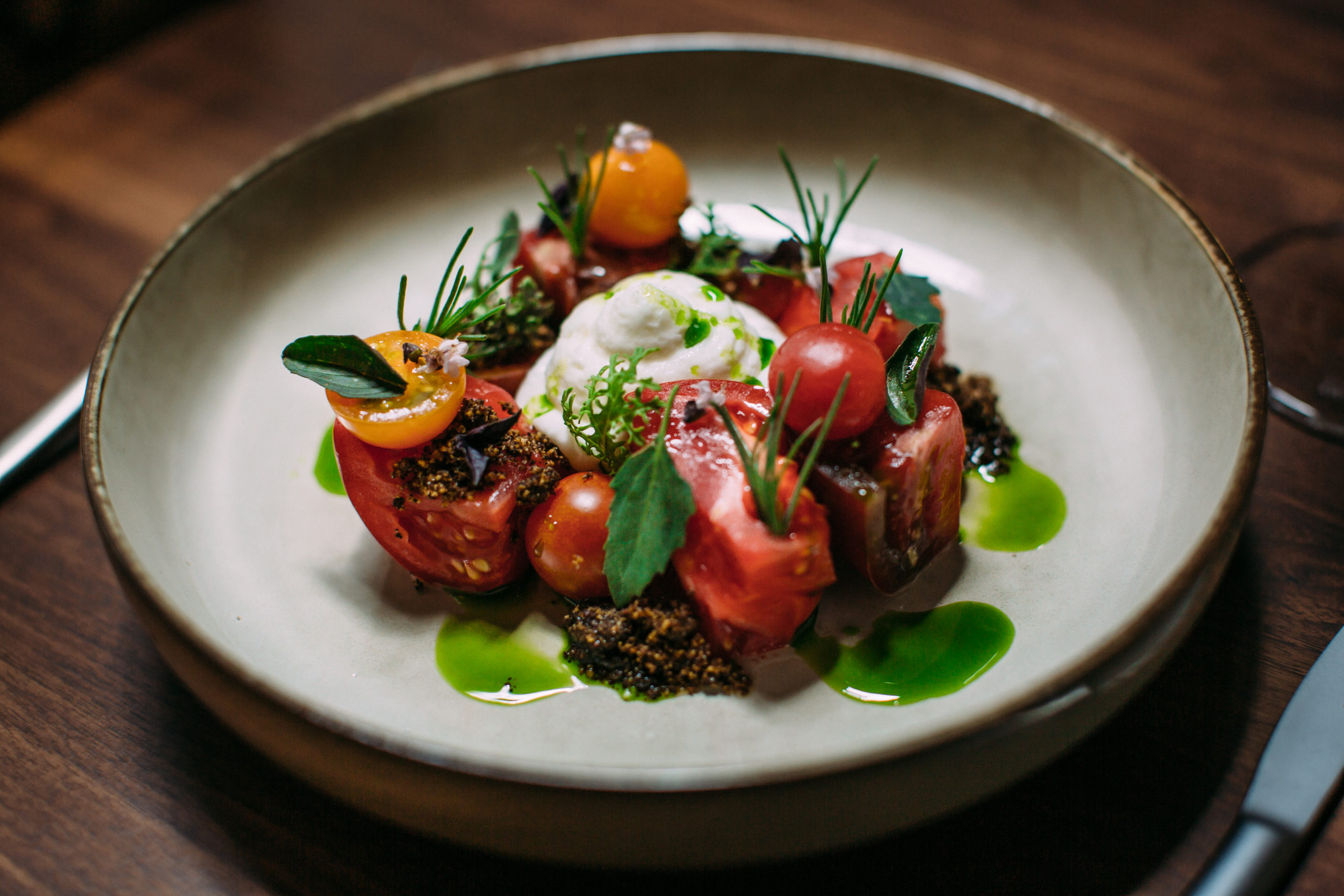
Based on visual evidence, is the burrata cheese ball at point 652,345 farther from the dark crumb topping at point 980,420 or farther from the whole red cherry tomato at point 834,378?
the dark crumb topping at point 980,420

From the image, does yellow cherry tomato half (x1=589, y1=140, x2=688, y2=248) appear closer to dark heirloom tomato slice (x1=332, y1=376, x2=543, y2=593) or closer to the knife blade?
dark heirloom tomato slice (x1=332, y1=376, x2=543, y2=593)

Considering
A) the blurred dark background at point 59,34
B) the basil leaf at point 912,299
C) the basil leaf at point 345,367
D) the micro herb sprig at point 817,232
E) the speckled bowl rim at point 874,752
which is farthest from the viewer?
the blurred dark background at point 59,34

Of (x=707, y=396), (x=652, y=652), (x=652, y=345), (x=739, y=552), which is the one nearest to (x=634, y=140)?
(x=652, y=345)

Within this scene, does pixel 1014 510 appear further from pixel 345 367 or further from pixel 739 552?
pixel 345 367

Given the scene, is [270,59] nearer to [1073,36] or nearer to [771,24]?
[771,24]

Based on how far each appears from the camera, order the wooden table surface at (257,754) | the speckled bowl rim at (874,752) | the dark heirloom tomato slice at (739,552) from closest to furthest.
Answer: the speckled bowl rim at (874,752)
the wooden table surface at (257,754)
the dark heirloom tomato slice at (739,552)

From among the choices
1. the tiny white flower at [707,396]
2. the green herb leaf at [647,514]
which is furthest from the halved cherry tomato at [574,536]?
the tiny white flower at [707,396]

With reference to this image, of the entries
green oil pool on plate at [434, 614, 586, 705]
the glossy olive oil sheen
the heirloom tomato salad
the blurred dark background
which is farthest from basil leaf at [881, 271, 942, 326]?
the blurred dark background

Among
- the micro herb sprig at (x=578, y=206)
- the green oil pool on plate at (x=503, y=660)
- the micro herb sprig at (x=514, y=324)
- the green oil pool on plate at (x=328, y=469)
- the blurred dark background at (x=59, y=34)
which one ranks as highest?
the micro herb sprig at (x=578, y=206)
